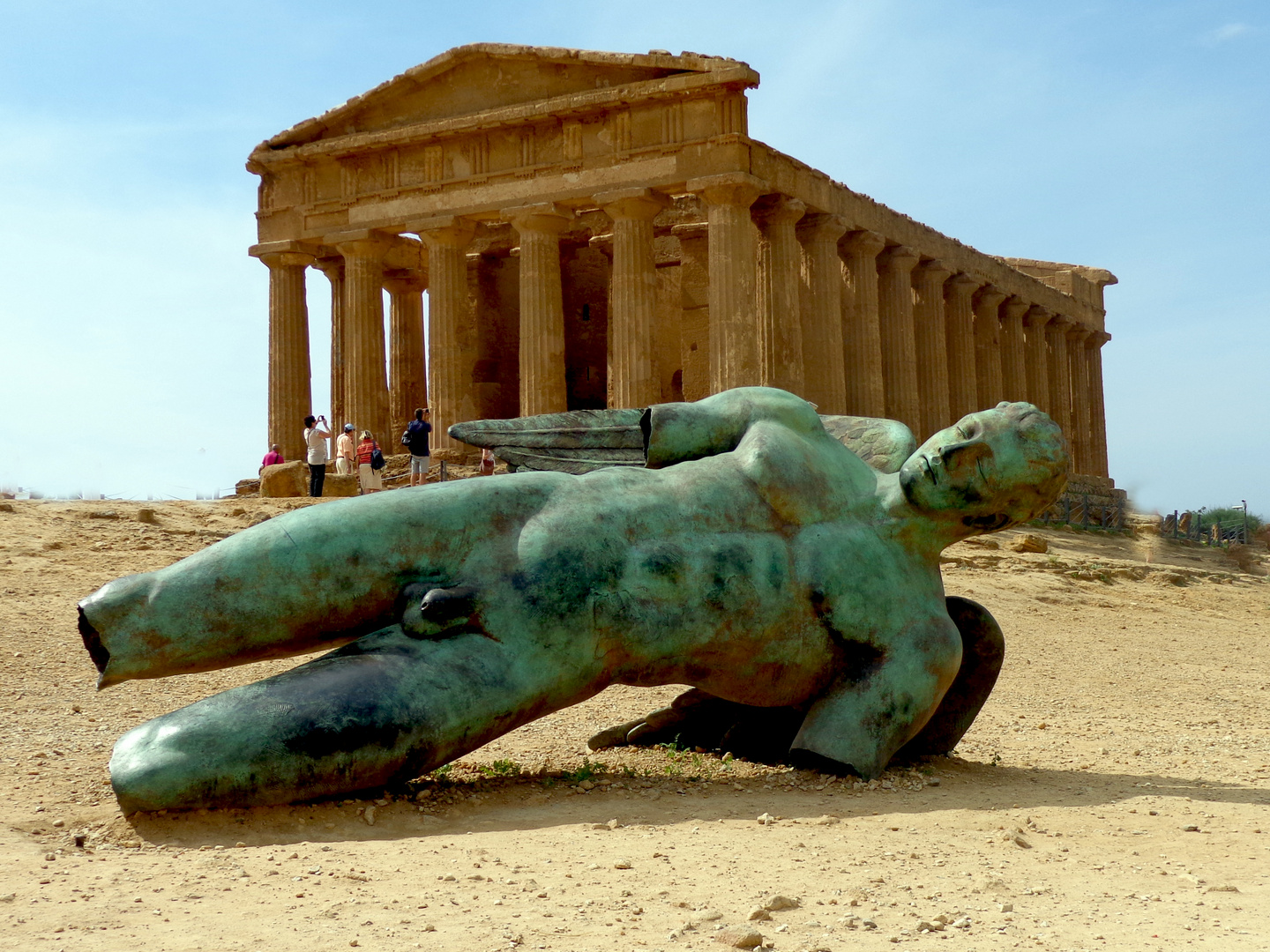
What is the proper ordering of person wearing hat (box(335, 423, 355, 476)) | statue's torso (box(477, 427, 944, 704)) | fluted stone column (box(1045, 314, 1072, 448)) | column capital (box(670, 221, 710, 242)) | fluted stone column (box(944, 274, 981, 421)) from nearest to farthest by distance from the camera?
statue's torso (box(477, 427, 944, 704)), person wearing hat (box(335, 423, 355, 476)), column capital (box(670, 221, 710, 242)), fluted stone column (box(944, 274, 981, 421)), fluted stone column (box(1045, 314, 1072, 448))

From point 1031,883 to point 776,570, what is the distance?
1.46m

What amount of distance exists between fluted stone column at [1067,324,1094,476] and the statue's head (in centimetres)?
3321

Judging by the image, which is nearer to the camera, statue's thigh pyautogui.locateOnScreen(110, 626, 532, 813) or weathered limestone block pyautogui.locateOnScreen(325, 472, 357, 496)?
statue's thigh pyautogui.locateOnScreen(110, 626, 532, 813)

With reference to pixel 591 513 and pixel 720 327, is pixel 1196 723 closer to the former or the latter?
pixel 591 513

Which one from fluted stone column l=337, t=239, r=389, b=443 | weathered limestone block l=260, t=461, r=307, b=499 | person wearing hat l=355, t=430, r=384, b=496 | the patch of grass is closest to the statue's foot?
the patch of grass

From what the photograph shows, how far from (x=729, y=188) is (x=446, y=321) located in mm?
5832

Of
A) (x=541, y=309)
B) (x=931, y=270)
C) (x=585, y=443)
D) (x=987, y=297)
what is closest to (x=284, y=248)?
(x=541, y=309)

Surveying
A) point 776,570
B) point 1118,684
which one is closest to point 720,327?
point 1118,684

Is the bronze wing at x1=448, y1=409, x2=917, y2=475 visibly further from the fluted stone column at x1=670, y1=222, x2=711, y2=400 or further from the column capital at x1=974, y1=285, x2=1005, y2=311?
the column capital at x1=974, y1=285, x2=1005, y2=311

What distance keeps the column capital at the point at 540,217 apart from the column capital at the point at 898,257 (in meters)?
6.58

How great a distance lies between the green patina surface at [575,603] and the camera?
4.35 metres

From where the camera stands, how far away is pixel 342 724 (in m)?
4.32

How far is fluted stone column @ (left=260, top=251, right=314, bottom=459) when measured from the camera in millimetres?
27281

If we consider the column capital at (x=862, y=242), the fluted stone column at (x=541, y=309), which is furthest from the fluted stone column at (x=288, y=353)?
the column capital at (x=862, y=242)
